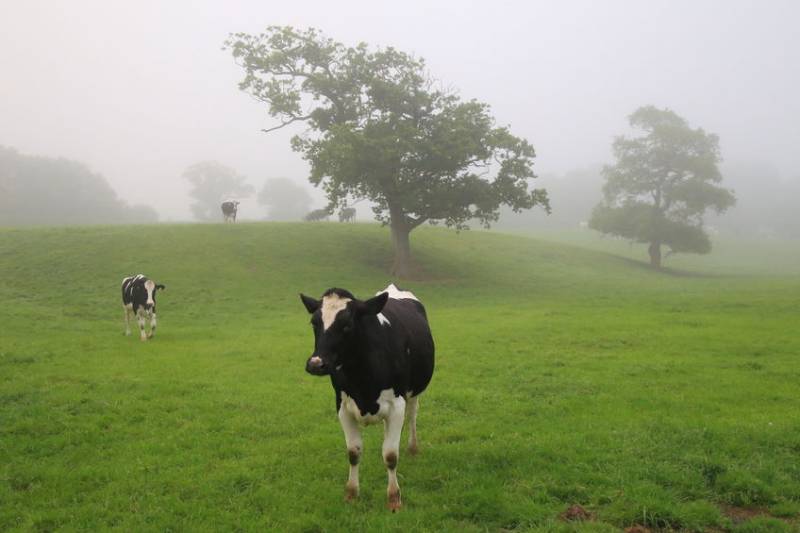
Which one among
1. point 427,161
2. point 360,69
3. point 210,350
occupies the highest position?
point 360,69

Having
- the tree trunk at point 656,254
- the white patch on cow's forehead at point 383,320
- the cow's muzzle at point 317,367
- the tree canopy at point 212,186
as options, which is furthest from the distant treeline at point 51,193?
the cow's muzzle at point 317,367

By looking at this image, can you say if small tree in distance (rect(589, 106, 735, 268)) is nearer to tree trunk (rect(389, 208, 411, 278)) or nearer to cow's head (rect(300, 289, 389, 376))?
tree trunk (rect(389, 208, 411, 278))

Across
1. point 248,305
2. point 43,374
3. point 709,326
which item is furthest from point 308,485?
point 248,305

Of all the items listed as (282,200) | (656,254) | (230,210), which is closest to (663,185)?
(656,254)

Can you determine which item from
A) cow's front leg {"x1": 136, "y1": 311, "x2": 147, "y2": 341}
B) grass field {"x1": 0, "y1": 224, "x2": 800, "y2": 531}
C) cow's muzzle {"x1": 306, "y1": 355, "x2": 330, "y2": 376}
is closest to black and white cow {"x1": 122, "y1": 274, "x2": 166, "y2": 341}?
cow's front leg {"x1": 136, "y1": 311, "x2": 147, "y2": 341}

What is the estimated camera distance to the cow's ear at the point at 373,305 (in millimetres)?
6852

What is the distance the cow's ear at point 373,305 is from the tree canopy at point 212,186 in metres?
122

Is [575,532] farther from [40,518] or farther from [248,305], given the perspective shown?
[248,305]

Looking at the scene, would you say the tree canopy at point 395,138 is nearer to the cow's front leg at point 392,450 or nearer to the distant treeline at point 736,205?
the cow's front leg at point 392,450

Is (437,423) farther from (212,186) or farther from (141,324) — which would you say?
(212,186)

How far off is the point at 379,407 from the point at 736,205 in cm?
11233

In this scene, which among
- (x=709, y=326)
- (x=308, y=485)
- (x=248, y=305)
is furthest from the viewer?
(x=248, y=305)

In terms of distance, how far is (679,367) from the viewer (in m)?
14.1

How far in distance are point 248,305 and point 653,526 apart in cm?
2358
